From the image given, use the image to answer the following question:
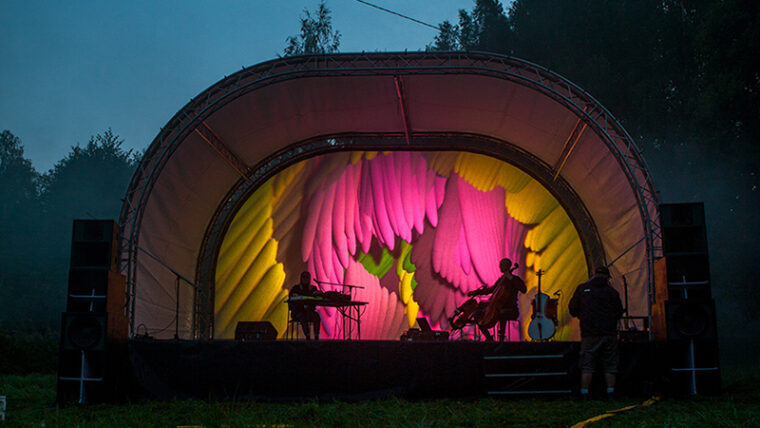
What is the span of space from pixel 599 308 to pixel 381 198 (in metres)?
5.61

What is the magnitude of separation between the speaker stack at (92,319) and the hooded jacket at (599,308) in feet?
16.0

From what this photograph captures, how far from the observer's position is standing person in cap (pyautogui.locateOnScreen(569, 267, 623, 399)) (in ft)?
19.8

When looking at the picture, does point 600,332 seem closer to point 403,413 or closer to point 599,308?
point 599,308

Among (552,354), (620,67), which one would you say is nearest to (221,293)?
(552,354)

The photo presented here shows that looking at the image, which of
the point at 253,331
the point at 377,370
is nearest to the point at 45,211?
the point at 253,331

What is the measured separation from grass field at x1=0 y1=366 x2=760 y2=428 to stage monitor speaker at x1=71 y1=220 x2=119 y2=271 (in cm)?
150

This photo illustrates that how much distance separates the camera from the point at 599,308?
610cm

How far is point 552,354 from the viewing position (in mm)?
6398

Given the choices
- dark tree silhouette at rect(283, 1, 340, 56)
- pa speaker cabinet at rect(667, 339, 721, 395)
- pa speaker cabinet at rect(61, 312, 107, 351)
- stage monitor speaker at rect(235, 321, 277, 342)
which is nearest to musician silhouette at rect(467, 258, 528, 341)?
pa speaker cabinet at rect(667, 339, 721, 395)

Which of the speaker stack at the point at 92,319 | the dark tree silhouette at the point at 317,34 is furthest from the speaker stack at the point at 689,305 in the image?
the dark tree silhouette at the point at 317,34

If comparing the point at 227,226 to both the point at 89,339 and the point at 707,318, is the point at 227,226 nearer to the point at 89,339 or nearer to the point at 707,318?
the point at 89,339

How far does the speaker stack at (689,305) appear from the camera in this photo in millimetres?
6207

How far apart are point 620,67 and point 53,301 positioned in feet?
72.5

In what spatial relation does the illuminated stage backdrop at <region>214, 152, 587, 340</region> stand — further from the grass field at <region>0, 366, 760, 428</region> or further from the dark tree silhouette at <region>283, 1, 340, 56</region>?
the dark tree silhouette at <region>283, 1, 340, 56</region>
